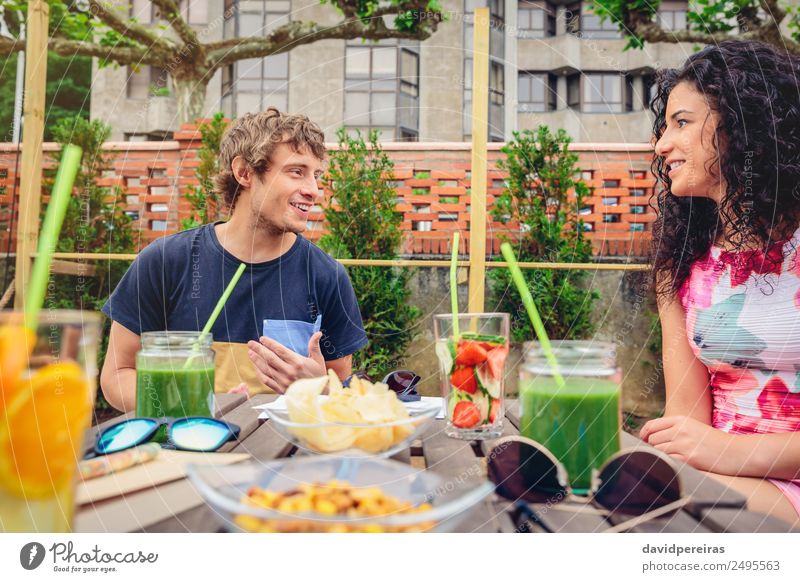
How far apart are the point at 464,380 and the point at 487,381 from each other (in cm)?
2

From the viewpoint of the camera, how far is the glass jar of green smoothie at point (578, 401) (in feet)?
1.50

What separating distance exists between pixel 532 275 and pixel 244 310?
35.7 inches

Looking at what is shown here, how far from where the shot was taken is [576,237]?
1812 millimetres

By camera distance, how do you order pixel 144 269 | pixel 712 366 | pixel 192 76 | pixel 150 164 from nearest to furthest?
pixel 712 366
pixel 144 269
pixel 192 76
pixel 150 164

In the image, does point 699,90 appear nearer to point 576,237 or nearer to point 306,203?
point 306,203

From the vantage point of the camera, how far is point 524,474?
42 centimetres

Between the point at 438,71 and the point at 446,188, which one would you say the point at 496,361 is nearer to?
the point at 446,188

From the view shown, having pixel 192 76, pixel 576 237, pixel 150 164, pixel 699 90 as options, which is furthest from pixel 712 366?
pixel 150 164

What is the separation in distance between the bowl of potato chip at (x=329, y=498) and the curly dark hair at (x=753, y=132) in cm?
53

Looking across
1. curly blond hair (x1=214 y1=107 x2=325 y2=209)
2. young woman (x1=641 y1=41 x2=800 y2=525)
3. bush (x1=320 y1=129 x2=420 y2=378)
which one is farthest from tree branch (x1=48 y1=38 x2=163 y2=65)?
young woman (x1=641 y1=41 x2=800 y2=525)

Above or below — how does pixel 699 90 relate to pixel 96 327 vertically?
above

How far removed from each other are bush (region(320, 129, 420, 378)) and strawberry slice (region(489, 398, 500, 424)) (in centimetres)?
105
